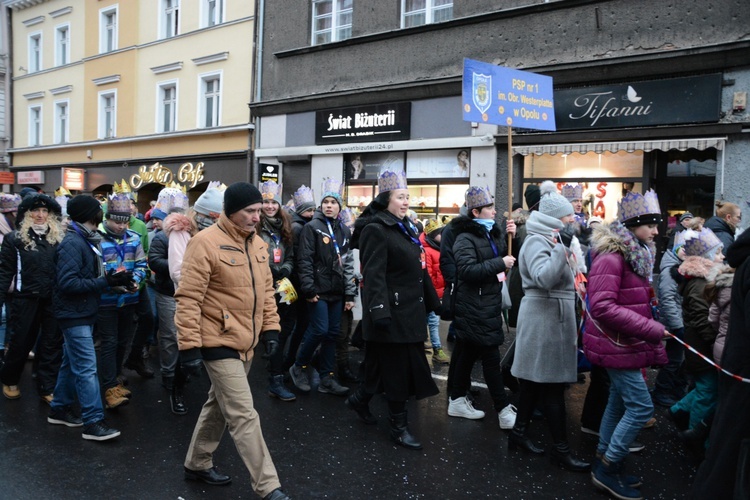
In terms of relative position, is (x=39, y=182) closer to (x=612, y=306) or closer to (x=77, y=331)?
(x=77, y=331)

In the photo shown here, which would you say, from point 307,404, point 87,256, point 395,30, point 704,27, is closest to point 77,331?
point 87,256

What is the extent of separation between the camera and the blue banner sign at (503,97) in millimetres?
7980

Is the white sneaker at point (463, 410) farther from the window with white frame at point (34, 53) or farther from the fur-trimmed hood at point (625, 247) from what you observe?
the window with white frame at point (34, 53)

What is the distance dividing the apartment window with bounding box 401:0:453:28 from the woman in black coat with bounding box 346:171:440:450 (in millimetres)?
10560

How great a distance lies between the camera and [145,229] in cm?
817

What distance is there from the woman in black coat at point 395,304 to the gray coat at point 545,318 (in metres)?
0.82

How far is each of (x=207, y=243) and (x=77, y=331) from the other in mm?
1837

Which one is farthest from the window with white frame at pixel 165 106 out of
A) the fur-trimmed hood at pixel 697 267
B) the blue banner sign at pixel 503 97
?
the fur-trimmed hood at pixel 697 267

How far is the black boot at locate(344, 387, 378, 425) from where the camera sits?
18.0 ft

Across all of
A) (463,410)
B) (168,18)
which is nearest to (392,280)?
(463,410)

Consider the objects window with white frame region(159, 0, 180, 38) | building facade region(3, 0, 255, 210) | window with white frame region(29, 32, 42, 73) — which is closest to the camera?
building facade region(3, 0, 255, 210)

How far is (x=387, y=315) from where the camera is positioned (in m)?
4.86

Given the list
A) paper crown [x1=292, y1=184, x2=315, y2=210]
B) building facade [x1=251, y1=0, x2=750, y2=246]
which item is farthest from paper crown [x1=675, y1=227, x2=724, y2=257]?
building facade [x1=251, y1=0, x2=750, y2=246]

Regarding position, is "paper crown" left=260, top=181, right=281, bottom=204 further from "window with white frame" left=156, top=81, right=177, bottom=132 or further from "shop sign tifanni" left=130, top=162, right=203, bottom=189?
"window with white frame" left=156, top=81, right=177, bottom=132
